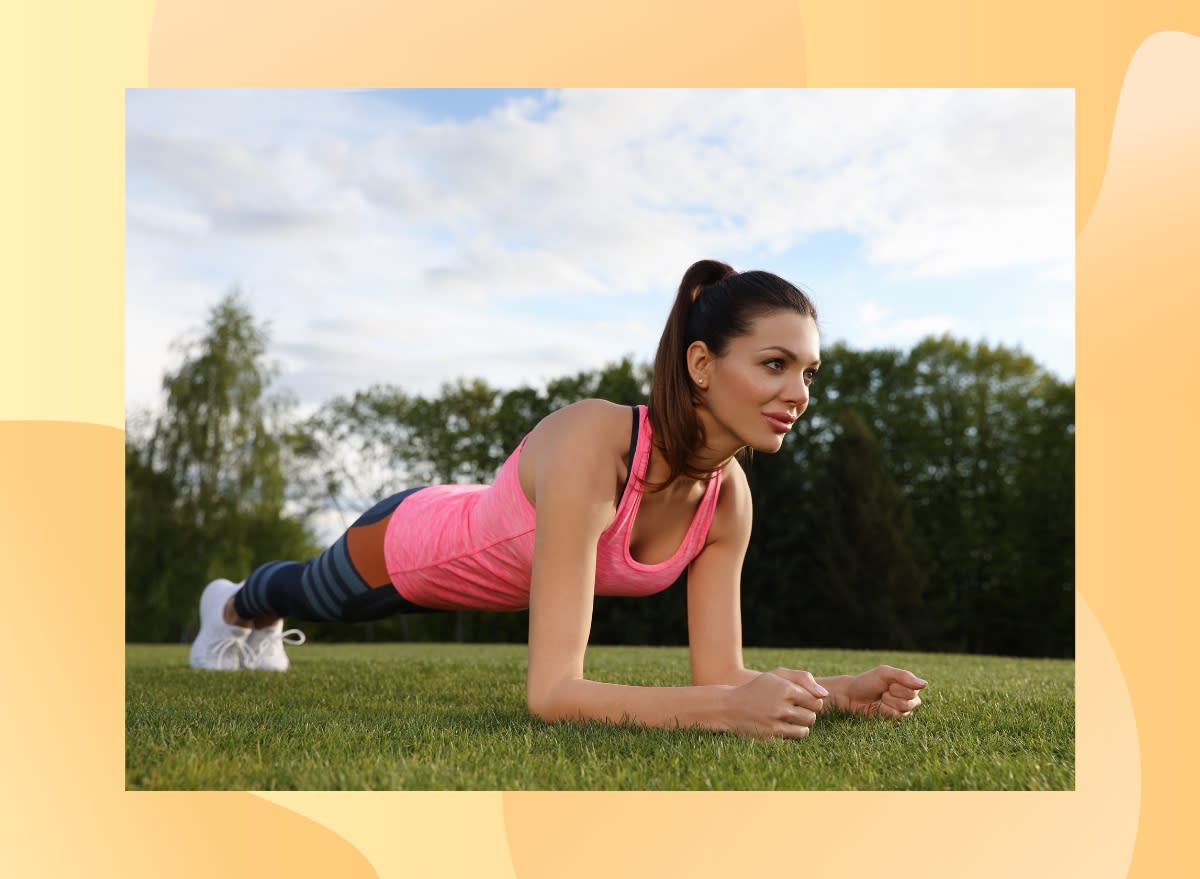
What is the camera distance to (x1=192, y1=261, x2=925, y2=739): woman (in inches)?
137

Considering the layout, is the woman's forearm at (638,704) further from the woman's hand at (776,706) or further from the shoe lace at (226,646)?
the shoe lace at (226,646)

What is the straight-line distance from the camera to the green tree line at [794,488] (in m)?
23.8

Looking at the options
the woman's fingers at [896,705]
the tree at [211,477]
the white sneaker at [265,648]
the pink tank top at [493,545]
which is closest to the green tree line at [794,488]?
the tree at [211,477]

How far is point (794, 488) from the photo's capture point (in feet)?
81.1

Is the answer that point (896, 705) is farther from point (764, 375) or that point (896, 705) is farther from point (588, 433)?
point (588, 433)

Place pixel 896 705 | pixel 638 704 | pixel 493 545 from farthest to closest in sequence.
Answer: pixel 493 545 → pixel 896 705 → pixel 638 704

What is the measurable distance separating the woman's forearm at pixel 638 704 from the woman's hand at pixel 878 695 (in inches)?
27.6

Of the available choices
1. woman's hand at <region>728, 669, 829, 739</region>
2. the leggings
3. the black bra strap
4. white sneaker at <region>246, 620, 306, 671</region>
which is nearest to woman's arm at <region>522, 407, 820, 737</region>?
woman's hand at <region>728, 669, 829, 739</region>

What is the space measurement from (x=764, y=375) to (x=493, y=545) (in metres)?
1.66

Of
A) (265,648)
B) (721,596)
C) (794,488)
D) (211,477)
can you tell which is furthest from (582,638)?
(211,477)

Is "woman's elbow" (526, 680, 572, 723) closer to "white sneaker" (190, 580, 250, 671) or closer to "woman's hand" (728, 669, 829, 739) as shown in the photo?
"woman's hand" (728, 669, 829, 739)

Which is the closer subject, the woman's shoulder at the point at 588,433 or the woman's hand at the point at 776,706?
the woman's hand at the point at 776,706

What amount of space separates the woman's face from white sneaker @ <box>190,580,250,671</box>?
430 centimetres
